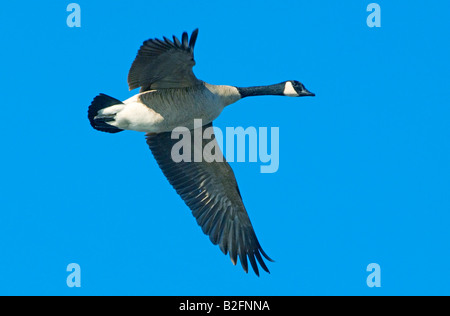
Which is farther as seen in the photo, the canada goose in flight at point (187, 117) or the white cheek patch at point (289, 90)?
the white cheek patch at point (289, 90)

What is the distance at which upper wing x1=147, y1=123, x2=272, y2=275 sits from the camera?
1162 centimetres

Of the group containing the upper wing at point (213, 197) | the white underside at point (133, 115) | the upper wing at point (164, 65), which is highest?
the upper wing at point (164, 65)

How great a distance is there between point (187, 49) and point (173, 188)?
2692mm

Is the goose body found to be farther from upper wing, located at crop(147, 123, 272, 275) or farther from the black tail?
upper wing, located at crop(147, 123, 272, 275)

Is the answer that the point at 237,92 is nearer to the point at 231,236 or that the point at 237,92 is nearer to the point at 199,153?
the point at 199,153

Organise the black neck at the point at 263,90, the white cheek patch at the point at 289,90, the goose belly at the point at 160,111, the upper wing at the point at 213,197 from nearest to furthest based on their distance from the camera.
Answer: the goose belly at the point at 160,111
the black neck at the point at 263,90
the upper wing at the point at 213,197
the white cheek patch at the point at 289,90

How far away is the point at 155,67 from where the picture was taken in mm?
10336

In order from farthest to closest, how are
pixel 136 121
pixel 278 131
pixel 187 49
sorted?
pixel 278 131 < pixel 136 121 < pixel 187 49

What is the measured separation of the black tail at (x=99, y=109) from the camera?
34.2 ft

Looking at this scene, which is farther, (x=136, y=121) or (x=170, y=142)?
(x=170, y=142)

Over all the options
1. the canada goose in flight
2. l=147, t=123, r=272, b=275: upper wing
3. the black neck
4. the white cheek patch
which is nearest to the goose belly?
the canada goose in flight

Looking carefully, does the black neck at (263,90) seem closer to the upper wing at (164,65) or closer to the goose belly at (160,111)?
the goose belly at (160,111)

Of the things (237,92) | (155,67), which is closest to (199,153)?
(237,92)

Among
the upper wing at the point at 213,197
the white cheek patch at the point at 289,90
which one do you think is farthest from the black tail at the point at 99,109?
the white cheek patch at the point at 289,90
